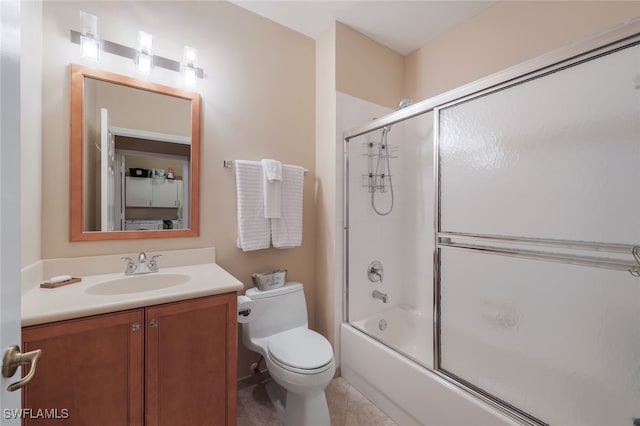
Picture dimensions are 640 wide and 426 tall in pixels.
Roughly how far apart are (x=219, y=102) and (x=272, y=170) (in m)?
0.57

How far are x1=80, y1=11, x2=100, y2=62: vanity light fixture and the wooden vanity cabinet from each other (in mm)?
1298

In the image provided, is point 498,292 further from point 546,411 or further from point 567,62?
point 567,62

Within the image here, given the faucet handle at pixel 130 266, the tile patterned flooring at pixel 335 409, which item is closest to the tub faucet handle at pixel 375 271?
the tile patterned flooring at pixel 335 409

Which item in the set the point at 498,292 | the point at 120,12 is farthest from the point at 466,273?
the point at 120,12

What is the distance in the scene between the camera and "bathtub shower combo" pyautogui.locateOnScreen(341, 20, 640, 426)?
1226mm

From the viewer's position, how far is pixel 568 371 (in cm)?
141

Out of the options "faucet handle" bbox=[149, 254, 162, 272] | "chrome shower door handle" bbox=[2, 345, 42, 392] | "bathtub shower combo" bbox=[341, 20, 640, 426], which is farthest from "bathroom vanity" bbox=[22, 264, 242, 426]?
"bathtub shower combo" bbox=[341, 20, 640, 426]

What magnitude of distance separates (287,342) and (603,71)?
6.90 feet

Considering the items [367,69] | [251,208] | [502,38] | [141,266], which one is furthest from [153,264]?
[502,38]

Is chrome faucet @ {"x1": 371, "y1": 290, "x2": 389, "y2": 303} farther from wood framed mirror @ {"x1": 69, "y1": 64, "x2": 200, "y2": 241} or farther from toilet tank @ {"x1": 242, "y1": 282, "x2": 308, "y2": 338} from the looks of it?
wood framed mirror @ {"x1": 69, "y1": 64, "x2": 200, "y2": 241}

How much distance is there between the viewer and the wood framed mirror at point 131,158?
140 cm

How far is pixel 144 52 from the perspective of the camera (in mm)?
1510

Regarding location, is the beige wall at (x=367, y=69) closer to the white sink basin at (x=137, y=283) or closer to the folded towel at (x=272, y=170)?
the folded towel at (x=272, y=170)

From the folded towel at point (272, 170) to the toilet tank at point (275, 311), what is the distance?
748mm
